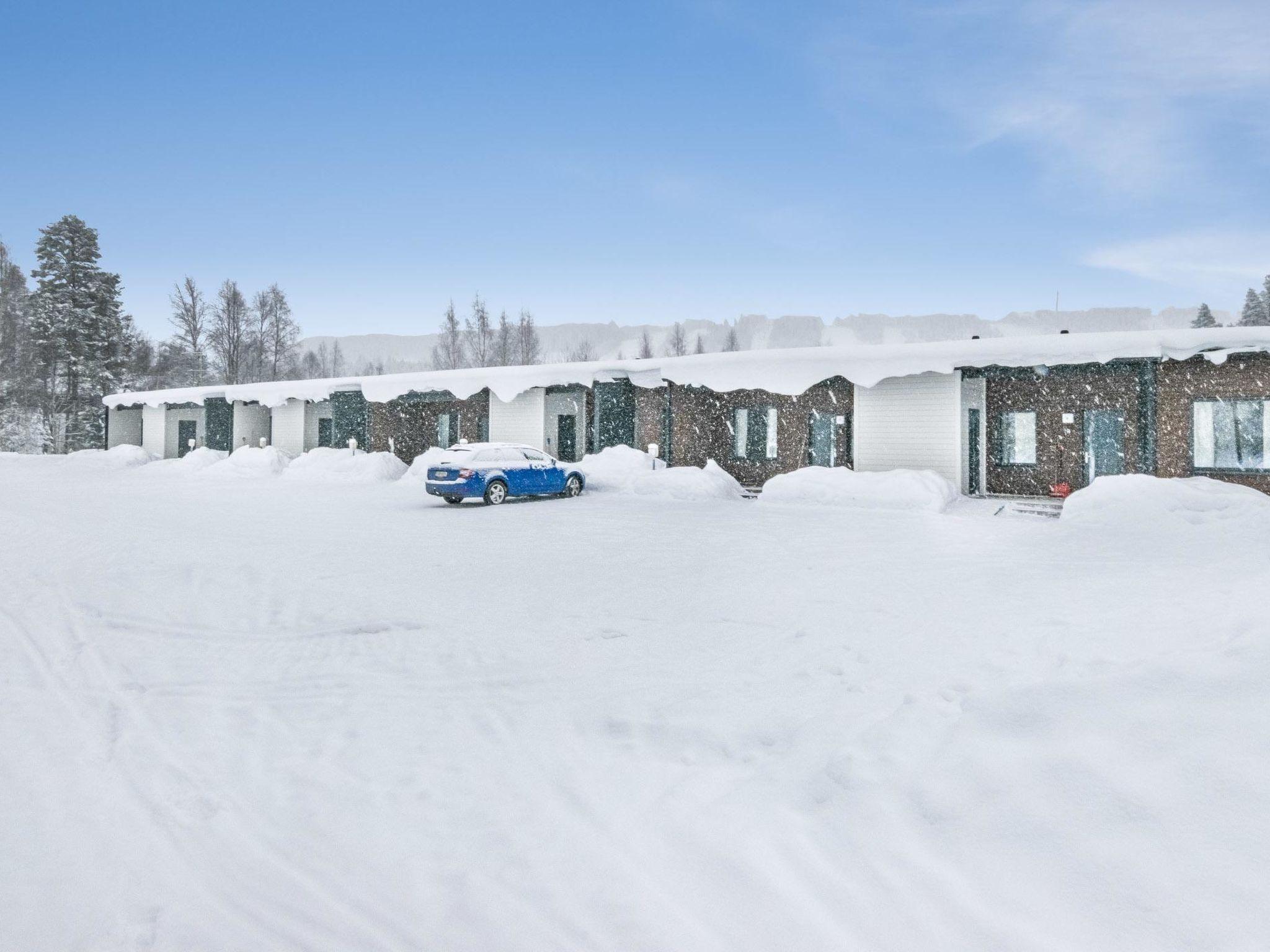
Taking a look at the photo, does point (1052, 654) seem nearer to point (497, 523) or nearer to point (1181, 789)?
point (1181, 789)

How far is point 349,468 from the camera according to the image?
73.9 ft

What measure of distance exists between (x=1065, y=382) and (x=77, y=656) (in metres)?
18.6

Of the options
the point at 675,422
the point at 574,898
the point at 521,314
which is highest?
the point at 521,314

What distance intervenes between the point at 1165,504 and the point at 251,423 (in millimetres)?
30984

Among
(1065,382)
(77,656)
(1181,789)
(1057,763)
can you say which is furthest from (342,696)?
(1065,382)

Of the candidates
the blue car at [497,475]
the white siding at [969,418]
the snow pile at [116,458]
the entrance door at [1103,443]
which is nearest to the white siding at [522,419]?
the blue car at [497,475]

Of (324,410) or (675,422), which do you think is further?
(324,410)

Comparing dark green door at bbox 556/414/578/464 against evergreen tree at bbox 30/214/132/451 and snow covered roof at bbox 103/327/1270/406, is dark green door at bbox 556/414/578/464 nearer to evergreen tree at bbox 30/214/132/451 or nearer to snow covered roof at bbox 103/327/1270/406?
snow covered roof at bbox 103/327/1270/406

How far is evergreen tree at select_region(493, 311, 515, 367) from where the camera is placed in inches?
2355

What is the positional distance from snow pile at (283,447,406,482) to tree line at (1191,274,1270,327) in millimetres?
58605

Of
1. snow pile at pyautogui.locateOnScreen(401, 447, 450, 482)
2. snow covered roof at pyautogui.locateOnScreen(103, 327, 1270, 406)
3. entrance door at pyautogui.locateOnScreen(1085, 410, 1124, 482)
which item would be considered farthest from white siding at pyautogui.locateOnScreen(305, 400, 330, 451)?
entrance door at pyautogui.locateOnScreen(1085, 410, 1124, 482)

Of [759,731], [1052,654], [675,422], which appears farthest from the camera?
[675,422]

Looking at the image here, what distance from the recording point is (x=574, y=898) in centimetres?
264

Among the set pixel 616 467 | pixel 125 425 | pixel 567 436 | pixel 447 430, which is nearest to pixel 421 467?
pixel 567 436
